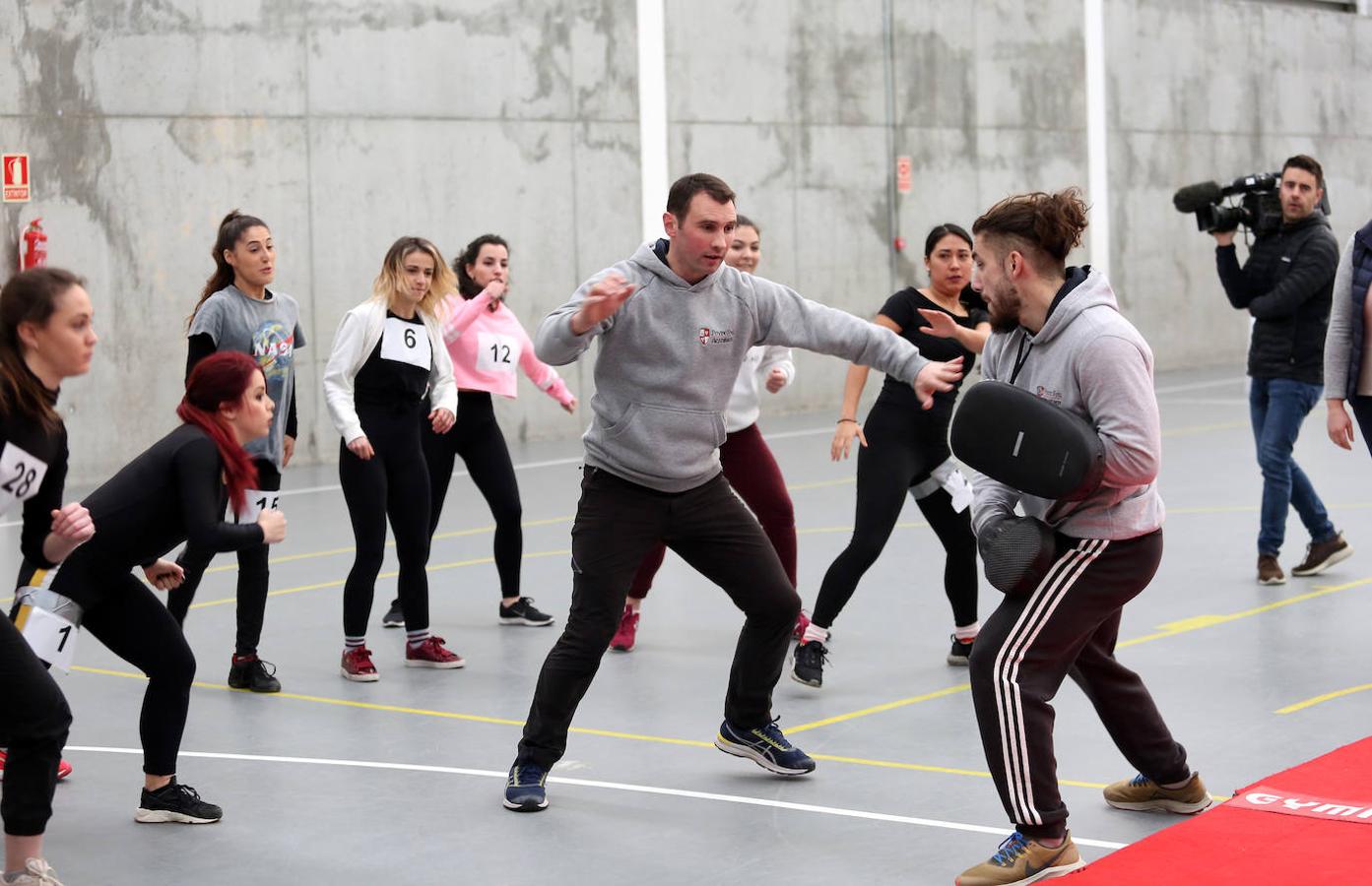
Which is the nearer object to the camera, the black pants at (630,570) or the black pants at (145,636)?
the black pants at (145,636)

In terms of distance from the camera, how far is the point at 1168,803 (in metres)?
4.75

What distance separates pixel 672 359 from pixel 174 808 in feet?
6.52

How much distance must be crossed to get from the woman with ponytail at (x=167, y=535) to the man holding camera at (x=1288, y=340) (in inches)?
199

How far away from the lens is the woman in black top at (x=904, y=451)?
6.55 meters

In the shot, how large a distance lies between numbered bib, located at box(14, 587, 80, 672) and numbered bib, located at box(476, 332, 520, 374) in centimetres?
349

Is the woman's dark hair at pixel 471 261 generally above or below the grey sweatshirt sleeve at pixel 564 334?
above

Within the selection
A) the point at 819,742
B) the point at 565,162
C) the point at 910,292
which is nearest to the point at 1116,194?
the point at 565,162

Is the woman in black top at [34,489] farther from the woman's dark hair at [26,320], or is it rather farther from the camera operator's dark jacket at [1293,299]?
the camera operator's dark jacket at [1293,299]

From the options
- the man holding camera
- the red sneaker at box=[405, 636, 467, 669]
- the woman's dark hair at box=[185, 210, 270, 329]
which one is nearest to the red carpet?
the red sneaker at box=[405, 636, 467, 669]

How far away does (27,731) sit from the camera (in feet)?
13.4

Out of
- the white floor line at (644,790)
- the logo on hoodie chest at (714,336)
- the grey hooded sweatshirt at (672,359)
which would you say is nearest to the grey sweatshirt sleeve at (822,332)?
the grey hooded sweatshirt at (672,359)

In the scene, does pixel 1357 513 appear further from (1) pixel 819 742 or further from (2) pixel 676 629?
(1) pixel 819 742

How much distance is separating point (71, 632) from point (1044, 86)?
17374 mm

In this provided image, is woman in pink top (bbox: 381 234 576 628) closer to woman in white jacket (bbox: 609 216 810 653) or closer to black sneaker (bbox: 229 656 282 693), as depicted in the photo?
woman in white jacket (bbox: 609 216 810 653)
